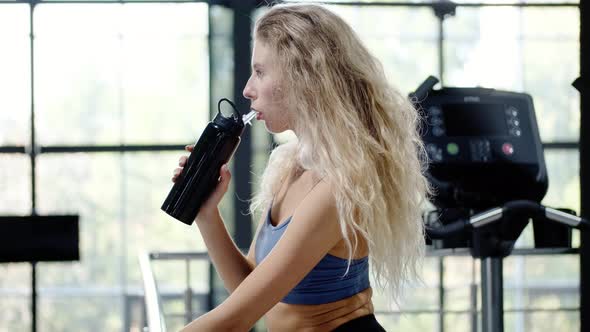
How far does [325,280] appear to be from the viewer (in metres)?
1.48

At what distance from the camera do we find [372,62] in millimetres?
1517

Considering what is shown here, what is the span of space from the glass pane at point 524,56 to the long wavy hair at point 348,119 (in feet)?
13.0

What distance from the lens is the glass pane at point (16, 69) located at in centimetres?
513

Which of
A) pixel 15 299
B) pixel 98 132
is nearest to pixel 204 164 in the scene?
pixel 98 132

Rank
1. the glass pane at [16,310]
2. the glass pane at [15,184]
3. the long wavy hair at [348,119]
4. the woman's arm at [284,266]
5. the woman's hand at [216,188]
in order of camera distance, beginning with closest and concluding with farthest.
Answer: the woman's arm at [284,266]
the long wavy hair at [348,119]
the woman's hand at [216,188]
the glass pane at [15,184]
the glass pane at [16,310]

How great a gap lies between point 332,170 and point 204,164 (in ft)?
0.79

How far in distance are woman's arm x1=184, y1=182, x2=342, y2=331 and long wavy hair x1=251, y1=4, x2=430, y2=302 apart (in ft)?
0.09

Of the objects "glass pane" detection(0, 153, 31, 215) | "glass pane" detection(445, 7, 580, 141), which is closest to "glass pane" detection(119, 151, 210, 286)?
"glass pane" detection(0, 153, 31, 215)

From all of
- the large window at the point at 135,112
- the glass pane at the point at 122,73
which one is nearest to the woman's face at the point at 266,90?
the large window at the point at 135,112

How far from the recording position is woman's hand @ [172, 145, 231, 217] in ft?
5.04

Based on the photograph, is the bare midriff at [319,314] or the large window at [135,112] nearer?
the bare midriff at [319,314]

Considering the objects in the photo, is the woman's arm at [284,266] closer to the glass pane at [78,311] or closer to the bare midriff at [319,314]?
the bare midriff at [319,314]

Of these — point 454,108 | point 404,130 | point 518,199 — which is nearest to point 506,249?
point 518,199

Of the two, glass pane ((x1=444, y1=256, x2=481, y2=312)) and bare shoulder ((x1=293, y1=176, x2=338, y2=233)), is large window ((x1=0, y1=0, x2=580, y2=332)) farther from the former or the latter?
bare shoulder ((x1=293, y1=176, x2=338, y2=233))
